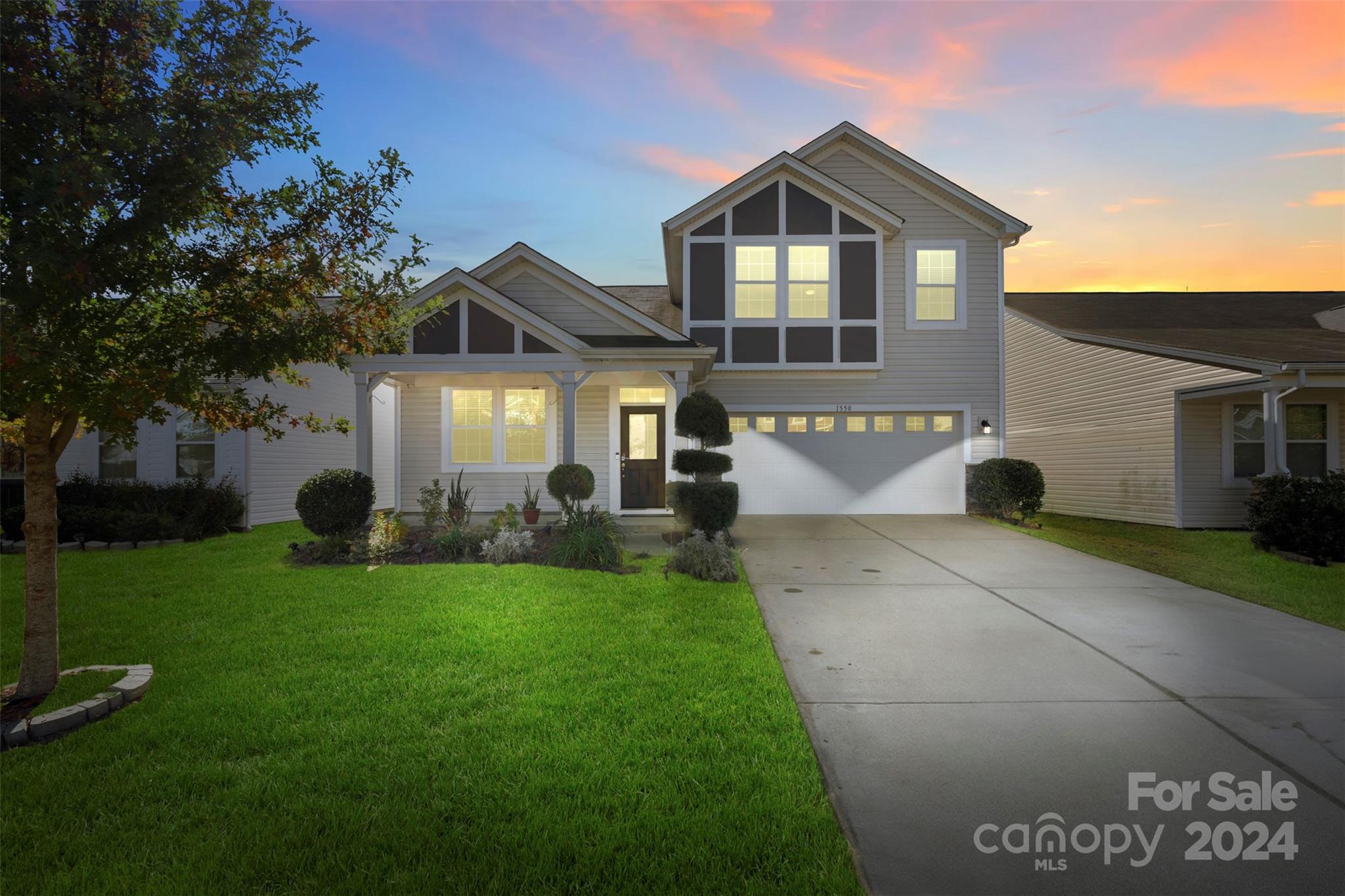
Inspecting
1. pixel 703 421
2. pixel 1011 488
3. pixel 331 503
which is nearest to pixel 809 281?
pixel 703 421

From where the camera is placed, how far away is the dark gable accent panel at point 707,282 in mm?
14531

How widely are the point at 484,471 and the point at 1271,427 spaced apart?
14284 mm

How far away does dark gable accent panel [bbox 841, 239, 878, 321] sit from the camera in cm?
1444

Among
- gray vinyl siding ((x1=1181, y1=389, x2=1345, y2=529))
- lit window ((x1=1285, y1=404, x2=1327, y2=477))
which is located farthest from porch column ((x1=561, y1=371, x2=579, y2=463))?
lit window ((x1=1285, y1=404, x2=1327, y2=477))

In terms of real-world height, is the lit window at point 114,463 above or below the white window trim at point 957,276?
below

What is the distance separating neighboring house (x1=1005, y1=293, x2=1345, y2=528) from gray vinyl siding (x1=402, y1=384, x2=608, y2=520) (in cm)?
1088

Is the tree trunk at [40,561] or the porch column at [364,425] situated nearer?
the tree trunk at [40,561]

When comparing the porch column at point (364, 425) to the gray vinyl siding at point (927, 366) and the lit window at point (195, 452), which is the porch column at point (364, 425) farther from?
the gray vinyl siding at point (927, 366)

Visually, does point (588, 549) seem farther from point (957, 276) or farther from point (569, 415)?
point (957, 276)

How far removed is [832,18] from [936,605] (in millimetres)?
7392

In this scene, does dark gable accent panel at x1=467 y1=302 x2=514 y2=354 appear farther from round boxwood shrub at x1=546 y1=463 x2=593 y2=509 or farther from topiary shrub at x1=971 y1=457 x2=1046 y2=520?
topiary shrub at x1=971 y1=457 x2=1046 y2=520

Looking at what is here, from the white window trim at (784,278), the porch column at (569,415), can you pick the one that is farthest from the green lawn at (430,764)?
the white window trim at (784,278)

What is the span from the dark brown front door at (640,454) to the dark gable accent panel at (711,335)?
180 centimetres

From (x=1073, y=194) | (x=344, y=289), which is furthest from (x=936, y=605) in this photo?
(x=1073, y=194)
